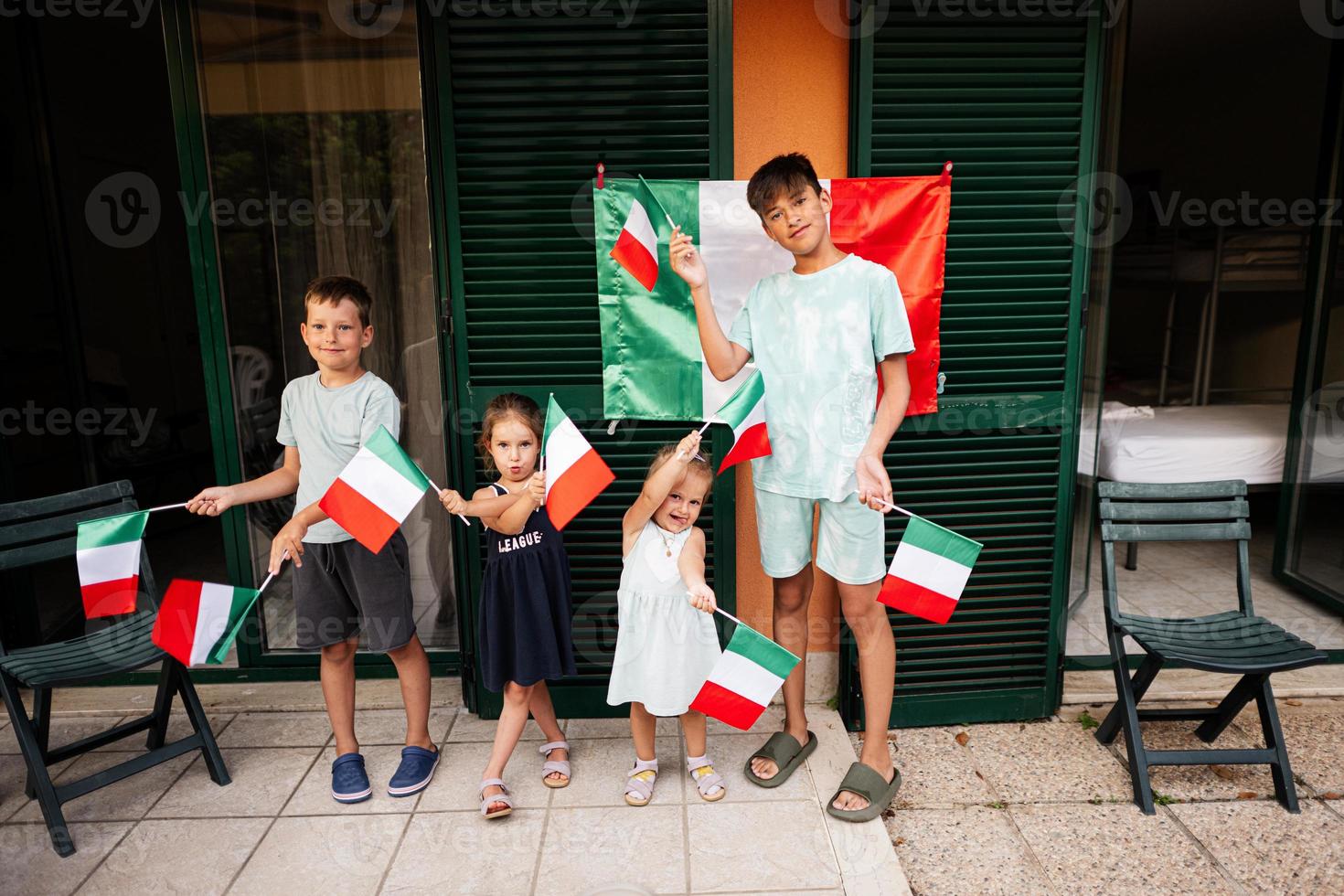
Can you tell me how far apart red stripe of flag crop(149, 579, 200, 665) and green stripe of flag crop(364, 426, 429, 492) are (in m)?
0.72

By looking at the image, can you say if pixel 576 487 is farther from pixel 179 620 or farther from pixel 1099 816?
pixel 1099 816

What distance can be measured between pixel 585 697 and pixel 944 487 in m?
1.67

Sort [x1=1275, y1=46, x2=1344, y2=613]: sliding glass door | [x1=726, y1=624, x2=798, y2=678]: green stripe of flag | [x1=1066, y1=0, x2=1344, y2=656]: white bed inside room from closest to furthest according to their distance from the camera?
[x1=726, y1=624, x2=798, y2=678]: green stripe of flag < [x1=1275, y1=46, x2=1344, y2=613]: sliding glass door < [x1=1066, y1=0, x2=1344, y2=656]: white bed inside room

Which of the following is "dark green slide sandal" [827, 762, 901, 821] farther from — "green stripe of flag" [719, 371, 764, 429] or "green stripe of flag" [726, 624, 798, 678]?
"green stripe of flag" [719, 371, 764, 429]

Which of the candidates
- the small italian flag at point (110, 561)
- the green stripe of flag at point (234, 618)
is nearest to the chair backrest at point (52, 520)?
the small italian flag at point (110, 561)

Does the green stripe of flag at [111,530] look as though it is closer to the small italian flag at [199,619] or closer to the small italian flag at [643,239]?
the small italian flag at [199,619]

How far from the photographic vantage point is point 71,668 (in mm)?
2891

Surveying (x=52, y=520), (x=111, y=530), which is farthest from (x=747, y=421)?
(x=52, y=520)

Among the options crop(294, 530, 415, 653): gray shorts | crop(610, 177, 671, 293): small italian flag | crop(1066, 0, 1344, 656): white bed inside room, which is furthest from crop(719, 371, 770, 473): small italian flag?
crop(1066, 0, 1344, 656): white bed inside room

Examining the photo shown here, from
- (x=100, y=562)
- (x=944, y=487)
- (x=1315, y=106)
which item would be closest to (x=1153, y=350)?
(x=1315, y=106)

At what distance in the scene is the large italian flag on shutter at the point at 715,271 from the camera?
3.12 m

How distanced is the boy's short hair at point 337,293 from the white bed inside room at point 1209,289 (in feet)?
10.2

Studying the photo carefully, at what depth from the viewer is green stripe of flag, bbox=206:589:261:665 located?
8.95ft

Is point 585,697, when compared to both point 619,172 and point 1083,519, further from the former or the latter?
point 1083,519
